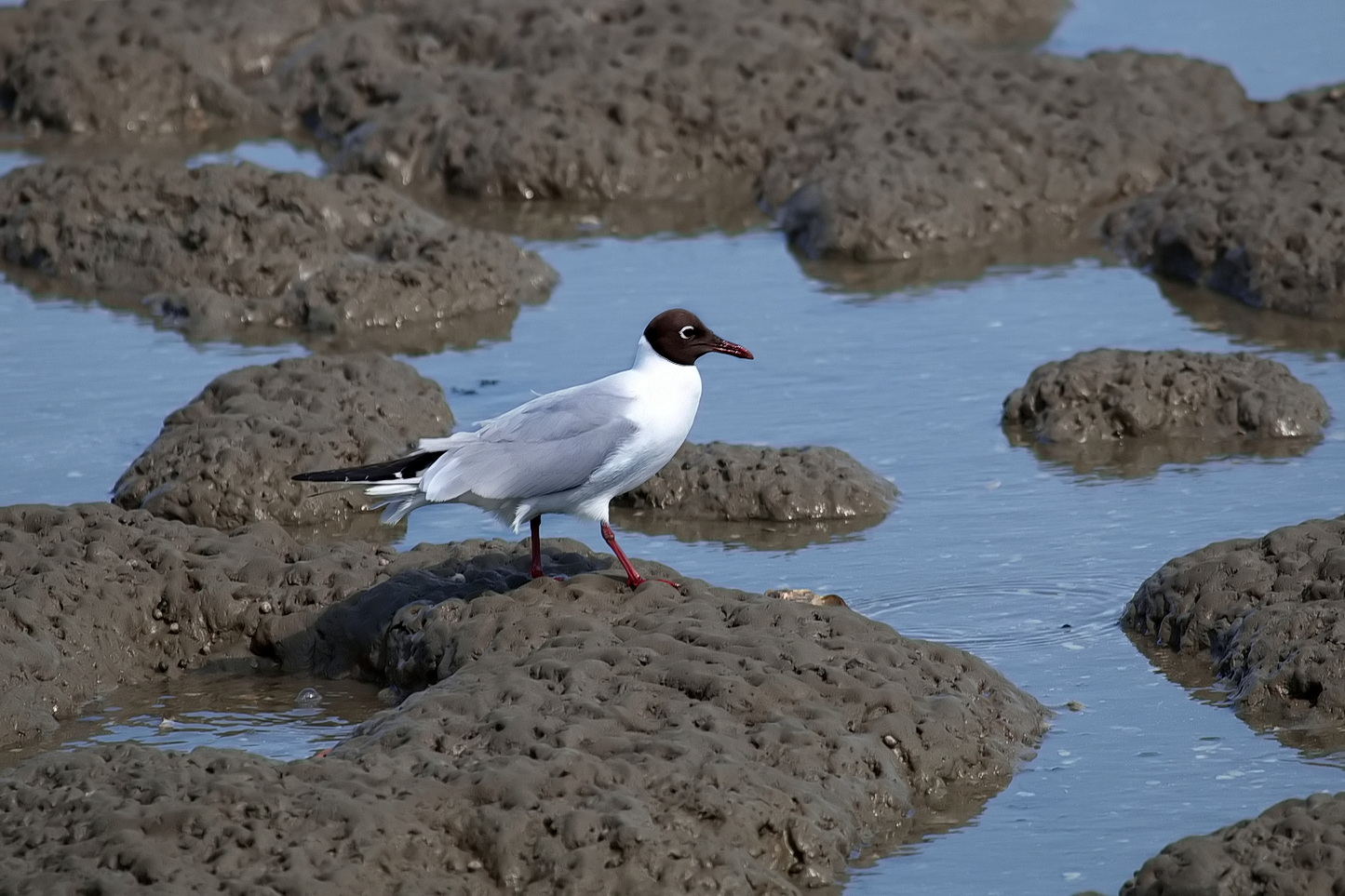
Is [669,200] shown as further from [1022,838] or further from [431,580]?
[1022,838]

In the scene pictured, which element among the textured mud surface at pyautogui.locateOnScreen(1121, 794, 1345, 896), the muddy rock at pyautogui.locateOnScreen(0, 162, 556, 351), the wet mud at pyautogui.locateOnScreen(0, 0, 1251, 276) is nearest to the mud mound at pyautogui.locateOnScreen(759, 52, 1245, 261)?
the wet mud at pyautogui.locateOnScreen(0, 0, 1251, 276)

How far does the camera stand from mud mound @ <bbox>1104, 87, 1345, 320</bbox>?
12.3 m

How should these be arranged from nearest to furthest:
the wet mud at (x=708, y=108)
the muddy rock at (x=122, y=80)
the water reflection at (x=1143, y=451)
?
the water reflection at (x=1143, y=451), the wet mud at (x=708, y=108), the muddy rock at (x=122, y=80)

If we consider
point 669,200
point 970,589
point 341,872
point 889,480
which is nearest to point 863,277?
point 669,200

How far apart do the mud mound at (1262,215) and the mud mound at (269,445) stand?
17.5 ft

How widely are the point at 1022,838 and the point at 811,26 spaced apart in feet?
37.6

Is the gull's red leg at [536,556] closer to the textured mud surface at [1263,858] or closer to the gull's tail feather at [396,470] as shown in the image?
the gull's tail feather at [396,470]

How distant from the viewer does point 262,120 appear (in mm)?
17766

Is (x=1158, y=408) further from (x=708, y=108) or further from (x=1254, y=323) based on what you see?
(x=708, y=108)

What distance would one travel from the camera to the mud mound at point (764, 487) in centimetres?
946

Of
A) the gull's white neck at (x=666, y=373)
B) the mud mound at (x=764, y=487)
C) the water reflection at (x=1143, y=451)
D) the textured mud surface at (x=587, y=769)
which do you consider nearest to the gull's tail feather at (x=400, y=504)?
the textured mud surface at (x=587, y=769)

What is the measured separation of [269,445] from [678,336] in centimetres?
316

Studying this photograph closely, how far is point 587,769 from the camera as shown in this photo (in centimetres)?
596

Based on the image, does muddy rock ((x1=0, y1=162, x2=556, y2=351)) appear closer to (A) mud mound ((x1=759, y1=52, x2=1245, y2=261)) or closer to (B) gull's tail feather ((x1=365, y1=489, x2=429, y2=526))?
(A) mud mound ((x1=759, y1=52, x2=1245, y2=261))
